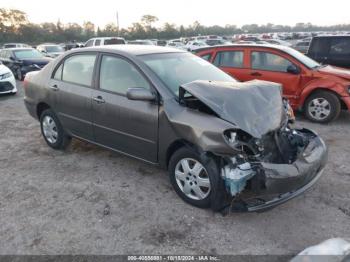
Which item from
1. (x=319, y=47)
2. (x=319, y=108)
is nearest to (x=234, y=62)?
(x=319, y=108)

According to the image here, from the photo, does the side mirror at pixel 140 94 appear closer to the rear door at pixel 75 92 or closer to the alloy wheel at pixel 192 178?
the alloy wheel at pixel 192 178

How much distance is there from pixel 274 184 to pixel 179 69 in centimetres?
190

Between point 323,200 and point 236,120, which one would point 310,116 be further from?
point 236,120

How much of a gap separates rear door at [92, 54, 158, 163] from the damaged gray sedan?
0.5 inches

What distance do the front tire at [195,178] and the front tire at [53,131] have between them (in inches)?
89.1

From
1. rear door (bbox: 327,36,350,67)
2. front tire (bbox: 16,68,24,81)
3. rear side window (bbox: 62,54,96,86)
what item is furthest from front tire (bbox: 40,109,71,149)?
front tire (bbox: 16,68,24,81)

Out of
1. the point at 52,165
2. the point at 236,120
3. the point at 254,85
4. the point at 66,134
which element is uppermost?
the point at 254,85

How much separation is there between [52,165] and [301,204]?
338 centimetres

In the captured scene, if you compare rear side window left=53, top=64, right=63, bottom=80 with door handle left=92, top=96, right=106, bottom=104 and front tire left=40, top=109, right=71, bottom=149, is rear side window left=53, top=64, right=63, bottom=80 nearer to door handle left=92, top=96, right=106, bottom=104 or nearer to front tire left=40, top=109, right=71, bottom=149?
front tire left=40, top=109, right=71, bottom=149

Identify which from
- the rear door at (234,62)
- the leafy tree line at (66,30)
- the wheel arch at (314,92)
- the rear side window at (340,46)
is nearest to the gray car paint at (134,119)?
the rear door at (234,62)

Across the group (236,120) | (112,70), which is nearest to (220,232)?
(236,120)

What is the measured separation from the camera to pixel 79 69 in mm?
4453

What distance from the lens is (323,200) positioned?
3.52 meters

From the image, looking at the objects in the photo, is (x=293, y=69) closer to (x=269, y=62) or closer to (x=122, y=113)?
(x=269, y=62)
